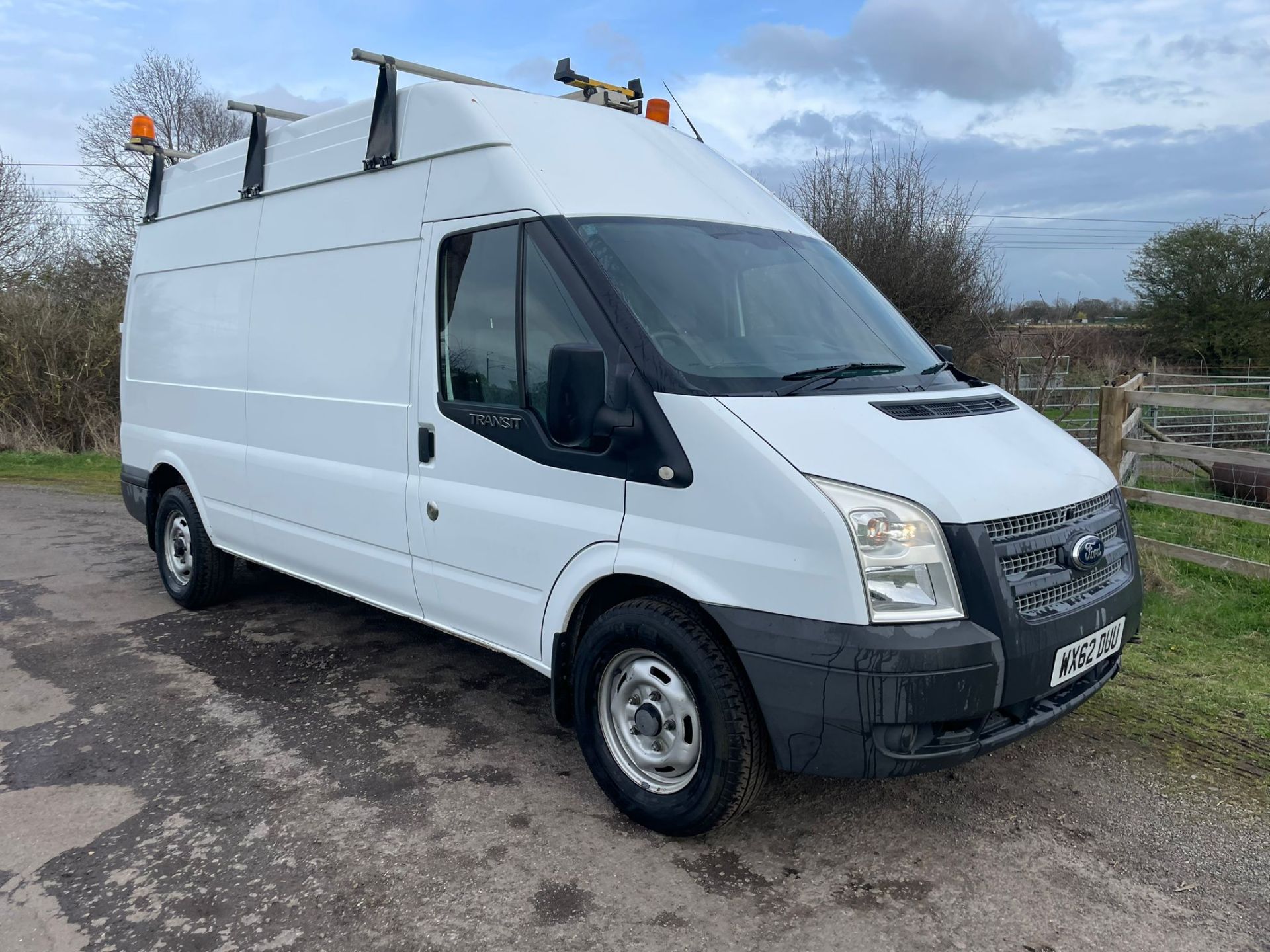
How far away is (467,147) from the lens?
13.1ft

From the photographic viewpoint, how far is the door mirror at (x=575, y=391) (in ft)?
10.7

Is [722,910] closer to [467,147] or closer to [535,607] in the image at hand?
[535,607]

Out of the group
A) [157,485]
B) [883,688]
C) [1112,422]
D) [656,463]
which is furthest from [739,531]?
[1112,422]

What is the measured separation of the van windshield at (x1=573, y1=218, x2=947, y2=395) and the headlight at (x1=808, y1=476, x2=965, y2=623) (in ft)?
1.93

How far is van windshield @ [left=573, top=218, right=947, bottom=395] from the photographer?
3455 mm

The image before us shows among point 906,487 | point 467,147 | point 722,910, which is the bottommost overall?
point 722,910

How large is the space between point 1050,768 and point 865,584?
1.71 m

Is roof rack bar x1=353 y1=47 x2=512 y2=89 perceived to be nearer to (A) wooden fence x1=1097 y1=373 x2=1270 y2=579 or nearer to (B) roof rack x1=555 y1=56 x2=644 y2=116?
(B) roof rack x1=555 y1=56 x2=644 y2=116

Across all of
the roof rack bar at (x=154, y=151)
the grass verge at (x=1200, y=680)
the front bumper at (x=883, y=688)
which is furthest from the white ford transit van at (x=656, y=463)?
the roof rack bar at (x=154, y=151)

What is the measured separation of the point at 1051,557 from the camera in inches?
128

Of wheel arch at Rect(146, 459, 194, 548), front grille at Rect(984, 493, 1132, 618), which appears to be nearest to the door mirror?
front grille at Rect(984, 493, 1132, 618)

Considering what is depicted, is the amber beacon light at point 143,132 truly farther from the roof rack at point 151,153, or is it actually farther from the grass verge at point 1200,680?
the grass verge at point 1200,680

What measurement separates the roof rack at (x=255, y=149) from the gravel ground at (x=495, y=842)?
2723 millimetres

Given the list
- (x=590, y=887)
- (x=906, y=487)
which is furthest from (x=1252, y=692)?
(x=590, y=887)
